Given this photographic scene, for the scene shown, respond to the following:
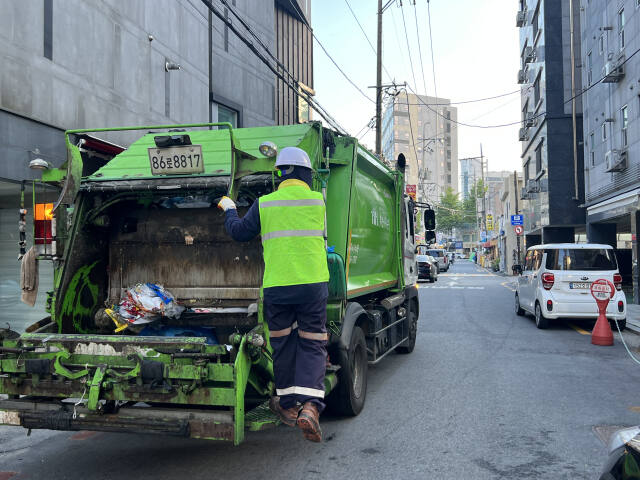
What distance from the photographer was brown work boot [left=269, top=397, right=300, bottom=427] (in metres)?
3.97

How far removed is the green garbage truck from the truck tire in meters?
0.01

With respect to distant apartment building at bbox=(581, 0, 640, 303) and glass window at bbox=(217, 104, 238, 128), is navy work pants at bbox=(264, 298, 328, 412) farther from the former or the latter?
distant apartment building at bbox=(581, 0, 640, 303)

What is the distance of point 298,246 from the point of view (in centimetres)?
408

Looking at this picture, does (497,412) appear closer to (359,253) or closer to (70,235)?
(359,253)

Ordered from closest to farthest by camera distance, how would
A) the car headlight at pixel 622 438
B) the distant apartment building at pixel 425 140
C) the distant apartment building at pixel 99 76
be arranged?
1. the car headlight at pixel 622 438
2. the distant apartment building at pixel 99 76
3. the distant apartment building at pixel 425 140

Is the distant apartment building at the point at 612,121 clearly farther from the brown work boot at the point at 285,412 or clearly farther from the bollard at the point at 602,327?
the brown work boot at the point at 285,412

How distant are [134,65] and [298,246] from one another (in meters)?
10.1

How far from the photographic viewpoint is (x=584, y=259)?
11.2 metres

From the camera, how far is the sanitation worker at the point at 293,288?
13.2 feet

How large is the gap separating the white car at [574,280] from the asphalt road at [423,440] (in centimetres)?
351

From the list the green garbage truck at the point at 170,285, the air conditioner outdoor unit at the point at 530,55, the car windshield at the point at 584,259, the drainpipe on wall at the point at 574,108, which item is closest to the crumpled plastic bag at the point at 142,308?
the green garbage truck at the point at 170,285

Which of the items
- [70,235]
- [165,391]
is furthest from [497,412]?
[70,235]

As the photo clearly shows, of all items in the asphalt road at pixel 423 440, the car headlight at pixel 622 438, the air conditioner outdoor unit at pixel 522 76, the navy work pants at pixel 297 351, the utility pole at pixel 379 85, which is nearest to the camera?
the car headlight at pixel 622 438

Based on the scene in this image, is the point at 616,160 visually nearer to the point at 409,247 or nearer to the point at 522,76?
the point at 409,247
